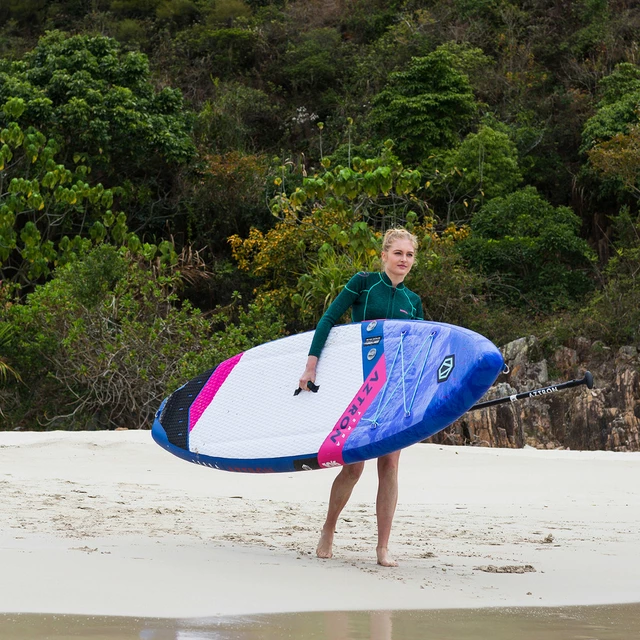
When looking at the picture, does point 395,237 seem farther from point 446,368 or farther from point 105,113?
point 105,113

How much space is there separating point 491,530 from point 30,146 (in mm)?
11933

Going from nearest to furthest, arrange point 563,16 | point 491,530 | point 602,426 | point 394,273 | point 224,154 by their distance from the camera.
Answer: point 394,273 < point 491,530 < point 602,426 < point 224,154 < point 563,16

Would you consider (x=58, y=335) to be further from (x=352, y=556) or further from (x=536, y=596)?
(x=536, y=596)

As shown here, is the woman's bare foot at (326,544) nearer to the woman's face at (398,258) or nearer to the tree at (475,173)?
the woman's face at (398,258)

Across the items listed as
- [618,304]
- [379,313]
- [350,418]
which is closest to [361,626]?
[350,418]

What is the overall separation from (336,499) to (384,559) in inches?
13.0

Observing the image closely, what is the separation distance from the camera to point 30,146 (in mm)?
15141

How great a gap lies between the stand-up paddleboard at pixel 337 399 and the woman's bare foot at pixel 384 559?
1.26 feet

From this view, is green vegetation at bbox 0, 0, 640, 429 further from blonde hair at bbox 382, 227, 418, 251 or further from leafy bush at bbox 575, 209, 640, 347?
blonde hair at bbox 382, 227, 418, 251

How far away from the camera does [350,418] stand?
4250 millimetres

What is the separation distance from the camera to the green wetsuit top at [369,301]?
4289 mm

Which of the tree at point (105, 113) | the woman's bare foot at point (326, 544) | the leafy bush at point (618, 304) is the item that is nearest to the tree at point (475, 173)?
the leafy bush at point (618, 304)

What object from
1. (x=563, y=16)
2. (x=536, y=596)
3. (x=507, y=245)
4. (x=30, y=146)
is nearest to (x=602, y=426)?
(x=507, y=245)

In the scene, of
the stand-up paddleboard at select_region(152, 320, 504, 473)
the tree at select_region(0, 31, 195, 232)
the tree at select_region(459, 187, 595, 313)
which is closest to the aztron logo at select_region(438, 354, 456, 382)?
the stand-up paddleboard at select_region(152, 320, 504, 473)
